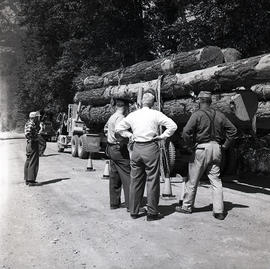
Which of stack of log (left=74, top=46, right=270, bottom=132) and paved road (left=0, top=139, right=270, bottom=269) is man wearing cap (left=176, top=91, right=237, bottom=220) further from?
stack of log (left=74, top=46, right=270, bottom=132)

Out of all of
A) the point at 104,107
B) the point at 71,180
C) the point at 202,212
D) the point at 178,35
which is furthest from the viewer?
the point at 178,35

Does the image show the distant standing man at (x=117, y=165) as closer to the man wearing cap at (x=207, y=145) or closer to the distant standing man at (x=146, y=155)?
the distant standing man at (x=146, y=155)

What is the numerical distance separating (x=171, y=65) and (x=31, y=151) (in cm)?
456

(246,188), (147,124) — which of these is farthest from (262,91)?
(147,124)

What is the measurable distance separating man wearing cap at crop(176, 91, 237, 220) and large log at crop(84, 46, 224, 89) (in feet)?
14.1

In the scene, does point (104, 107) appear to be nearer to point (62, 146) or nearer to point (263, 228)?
point (62, 146)

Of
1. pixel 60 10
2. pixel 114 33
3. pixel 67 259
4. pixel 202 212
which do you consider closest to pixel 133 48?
pixel 114 33

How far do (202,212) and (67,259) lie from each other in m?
2.93

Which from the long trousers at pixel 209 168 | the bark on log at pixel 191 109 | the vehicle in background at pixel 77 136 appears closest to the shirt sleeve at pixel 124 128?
the long trousers at pixel 209 168

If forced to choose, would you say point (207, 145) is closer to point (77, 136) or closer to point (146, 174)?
point (146, 174)

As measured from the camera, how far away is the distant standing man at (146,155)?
6.29 metres

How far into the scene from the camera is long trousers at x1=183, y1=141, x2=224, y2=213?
643 cm

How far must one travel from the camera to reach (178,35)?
20688 mm

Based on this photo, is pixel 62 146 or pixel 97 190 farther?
pixel 62 146
